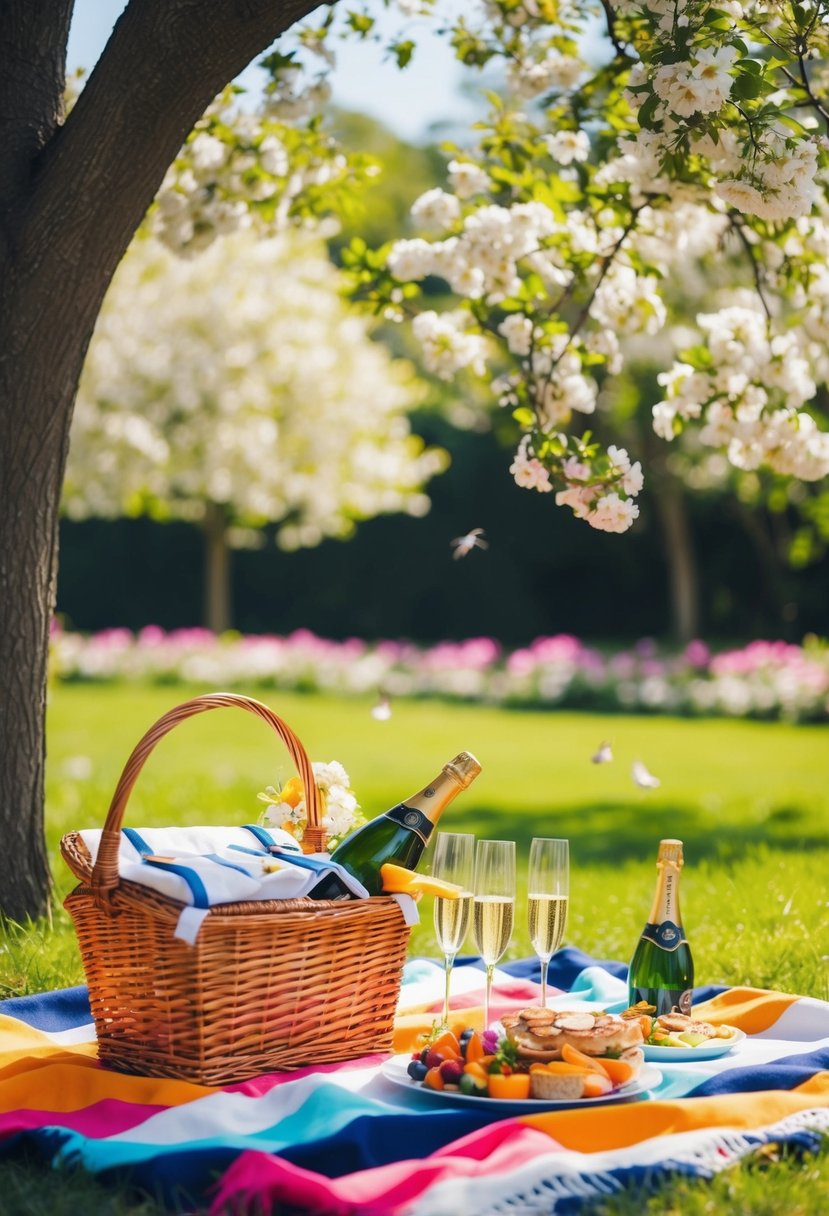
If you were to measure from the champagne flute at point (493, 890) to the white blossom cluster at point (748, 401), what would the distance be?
202 cm

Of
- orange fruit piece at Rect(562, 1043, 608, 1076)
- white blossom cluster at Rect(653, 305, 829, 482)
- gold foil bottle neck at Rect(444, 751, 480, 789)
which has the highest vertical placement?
white blossom cluster at Rect(653, 305, 829, 482)

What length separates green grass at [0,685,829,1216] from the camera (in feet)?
12.6

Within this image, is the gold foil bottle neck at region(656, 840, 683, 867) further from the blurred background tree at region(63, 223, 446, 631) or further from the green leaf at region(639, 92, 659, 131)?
the blurred background tree at region(63, 223, 446, 631)

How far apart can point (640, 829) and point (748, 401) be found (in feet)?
13.5

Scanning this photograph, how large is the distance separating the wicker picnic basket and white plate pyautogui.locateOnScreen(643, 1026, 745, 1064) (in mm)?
565

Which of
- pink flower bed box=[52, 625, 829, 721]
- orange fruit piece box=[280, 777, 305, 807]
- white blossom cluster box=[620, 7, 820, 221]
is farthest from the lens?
pink flower bed box=[52, 625, 829, 721]

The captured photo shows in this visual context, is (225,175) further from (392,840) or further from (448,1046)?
(448,1046)

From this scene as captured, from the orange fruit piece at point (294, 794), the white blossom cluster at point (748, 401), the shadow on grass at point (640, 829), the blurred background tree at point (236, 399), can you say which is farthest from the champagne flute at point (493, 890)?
the blurred background tree at point (236, 399)

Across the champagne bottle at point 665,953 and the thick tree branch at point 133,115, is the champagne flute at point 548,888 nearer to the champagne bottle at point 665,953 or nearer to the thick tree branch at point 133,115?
the champagne bottle at point 665,953

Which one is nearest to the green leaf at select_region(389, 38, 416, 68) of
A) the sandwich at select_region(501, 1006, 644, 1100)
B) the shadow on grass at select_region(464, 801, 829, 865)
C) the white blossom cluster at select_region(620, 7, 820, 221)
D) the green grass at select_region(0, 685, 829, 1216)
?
the white blossom cluster at select_region(620, 7, 820, 221)

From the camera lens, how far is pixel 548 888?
2729mm

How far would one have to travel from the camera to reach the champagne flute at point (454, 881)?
8.86 feet

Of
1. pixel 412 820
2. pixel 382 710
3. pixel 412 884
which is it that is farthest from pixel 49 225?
pixel 412 884

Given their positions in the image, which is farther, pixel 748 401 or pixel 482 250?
pixel 482 250
